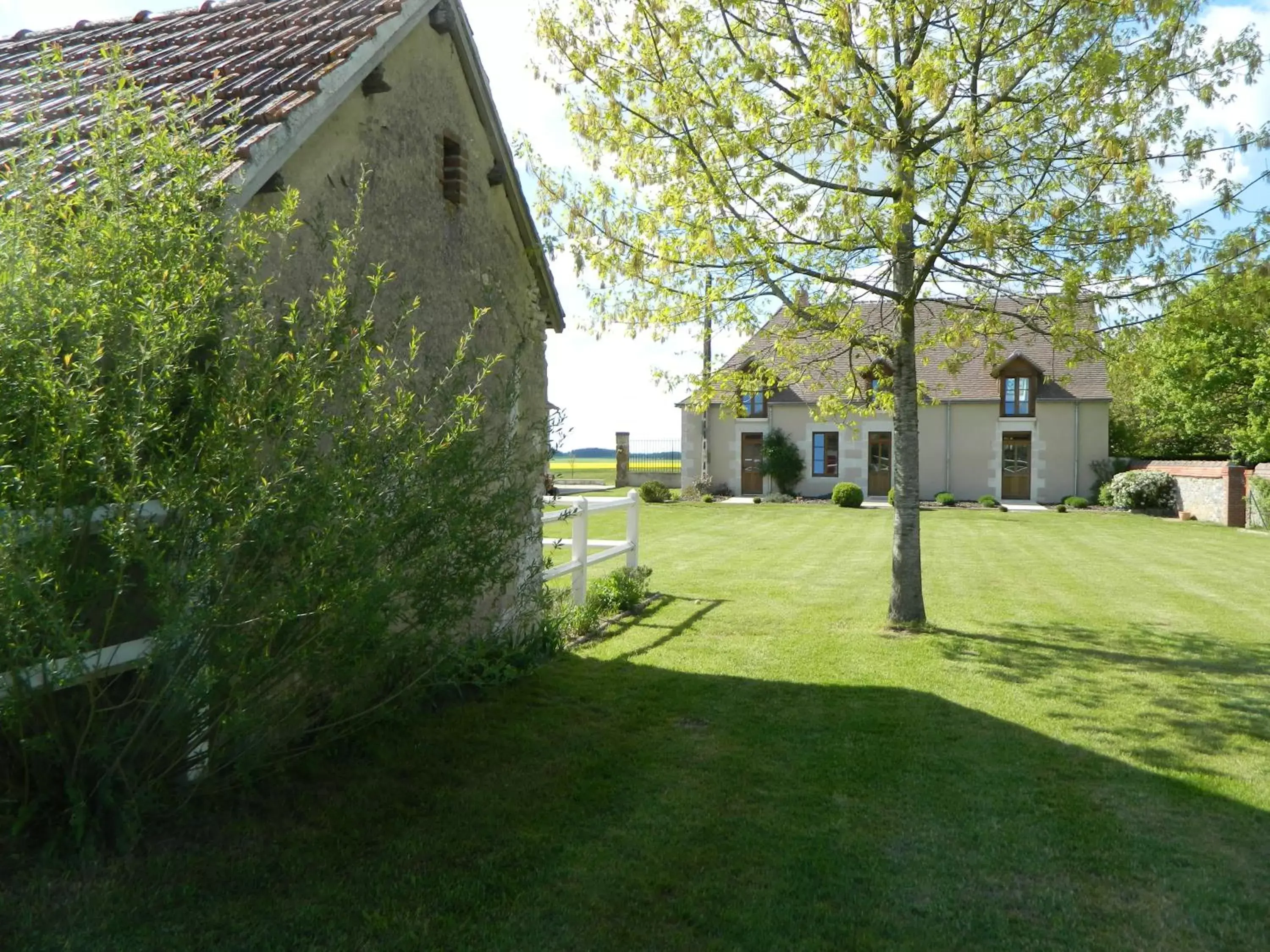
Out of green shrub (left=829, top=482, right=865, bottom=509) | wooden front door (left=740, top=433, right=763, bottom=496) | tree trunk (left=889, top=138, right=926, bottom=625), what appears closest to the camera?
tree trunk (left=889, top=138, right=926, bottom=625)

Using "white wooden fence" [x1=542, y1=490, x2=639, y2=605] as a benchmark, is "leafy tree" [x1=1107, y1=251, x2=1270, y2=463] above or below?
above

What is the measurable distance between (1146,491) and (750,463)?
1265 centimetres

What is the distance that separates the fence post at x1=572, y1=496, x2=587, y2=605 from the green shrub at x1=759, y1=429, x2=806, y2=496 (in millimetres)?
23003

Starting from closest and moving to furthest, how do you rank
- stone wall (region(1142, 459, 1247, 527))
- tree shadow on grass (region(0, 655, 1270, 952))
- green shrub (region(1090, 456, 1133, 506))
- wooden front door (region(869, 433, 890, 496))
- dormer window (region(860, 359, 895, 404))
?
tree shadow on grass (region(0, 655, 1270, 952)) < dormer window (region(860, 359, 895, 404)) < stone wall (region(1142, 459, 1247, 527)) < green shrub (region(1090, 456, 1133, 506)) < wooden front door (region(869, 433, 890, 496))

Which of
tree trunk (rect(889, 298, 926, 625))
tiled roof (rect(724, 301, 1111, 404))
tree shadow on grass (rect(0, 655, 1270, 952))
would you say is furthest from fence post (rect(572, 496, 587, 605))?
tiled roof (rect(724, 301, 1111, 404))

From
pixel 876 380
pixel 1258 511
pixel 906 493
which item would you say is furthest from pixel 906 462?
pixel 1258 511

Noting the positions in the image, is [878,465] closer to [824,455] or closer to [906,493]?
[824,455]

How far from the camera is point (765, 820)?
4.58 m

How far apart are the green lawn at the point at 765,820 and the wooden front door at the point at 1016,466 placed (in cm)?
2303

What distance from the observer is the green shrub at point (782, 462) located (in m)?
32.2

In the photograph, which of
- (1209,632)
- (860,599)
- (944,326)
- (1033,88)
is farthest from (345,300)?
(1209,632)

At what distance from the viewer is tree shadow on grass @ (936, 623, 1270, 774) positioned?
6.22 metres

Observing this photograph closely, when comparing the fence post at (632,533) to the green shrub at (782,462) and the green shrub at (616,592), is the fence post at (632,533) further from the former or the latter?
the green shrub at (782,462)

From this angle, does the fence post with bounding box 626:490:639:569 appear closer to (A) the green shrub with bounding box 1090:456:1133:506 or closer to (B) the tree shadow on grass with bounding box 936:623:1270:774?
(B) the tree shadow on grass with bounding box 936:623:1270:774
